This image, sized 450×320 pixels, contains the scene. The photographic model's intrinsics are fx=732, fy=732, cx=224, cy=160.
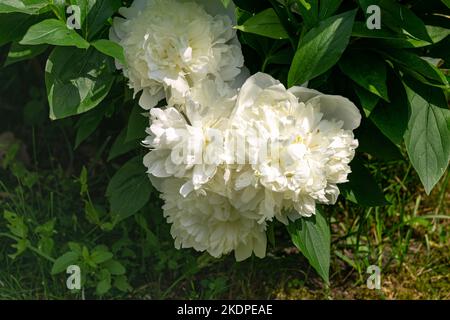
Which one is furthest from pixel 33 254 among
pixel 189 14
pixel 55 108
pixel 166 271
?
pixel 189 14

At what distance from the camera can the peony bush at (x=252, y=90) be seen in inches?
50.5

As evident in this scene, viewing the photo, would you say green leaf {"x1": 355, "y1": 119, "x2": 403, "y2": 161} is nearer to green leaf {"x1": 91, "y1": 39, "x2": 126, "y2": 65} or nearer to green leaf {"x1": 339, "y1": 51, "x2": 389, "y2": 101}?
green leaf {"x1": 339, "y1": 51, "x2": 389, "y2": 101}

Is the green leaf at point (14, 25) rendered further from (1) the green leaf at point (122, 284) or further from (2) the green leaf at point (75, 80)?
(1) the green leaf at point (122, 284)

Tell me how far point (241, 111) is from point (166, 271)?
2.45 ft

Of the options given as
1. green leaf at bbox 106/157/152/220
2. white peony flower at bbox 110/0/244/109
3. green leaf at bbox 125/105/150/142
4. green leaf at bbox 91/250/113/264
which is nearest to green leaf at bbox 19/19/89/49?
white peony flower at bbox 110/0/244/109

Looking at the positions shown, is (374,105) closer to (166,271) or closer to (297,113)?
(297,113)

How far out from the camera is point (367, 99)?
137 centimetres

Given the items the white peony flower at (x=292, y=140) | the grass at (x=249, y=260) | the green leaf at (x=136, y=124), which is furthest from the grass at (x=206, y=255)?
the white peony flower at (x=292, y=140)

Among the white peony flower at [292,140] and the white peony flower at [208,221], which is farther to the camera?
the white peony flower at [208,221]

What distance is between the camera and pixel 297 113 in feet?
4.31

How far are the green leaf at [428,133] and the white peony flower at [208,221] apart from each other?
1.08 ft

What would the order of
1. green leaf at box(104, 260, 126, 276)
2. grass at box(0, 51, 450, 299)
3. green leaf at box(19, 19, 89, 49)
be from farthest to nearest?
grass at box(0, 51, 450, 299) → green leaf at box(104, 260, 126, 276) → green leaf at box(19, 19, 89, 49)

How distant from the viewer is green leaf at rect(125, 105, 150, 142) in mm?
1514

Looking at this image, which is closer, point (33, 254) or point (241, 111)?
point (241, 111)
